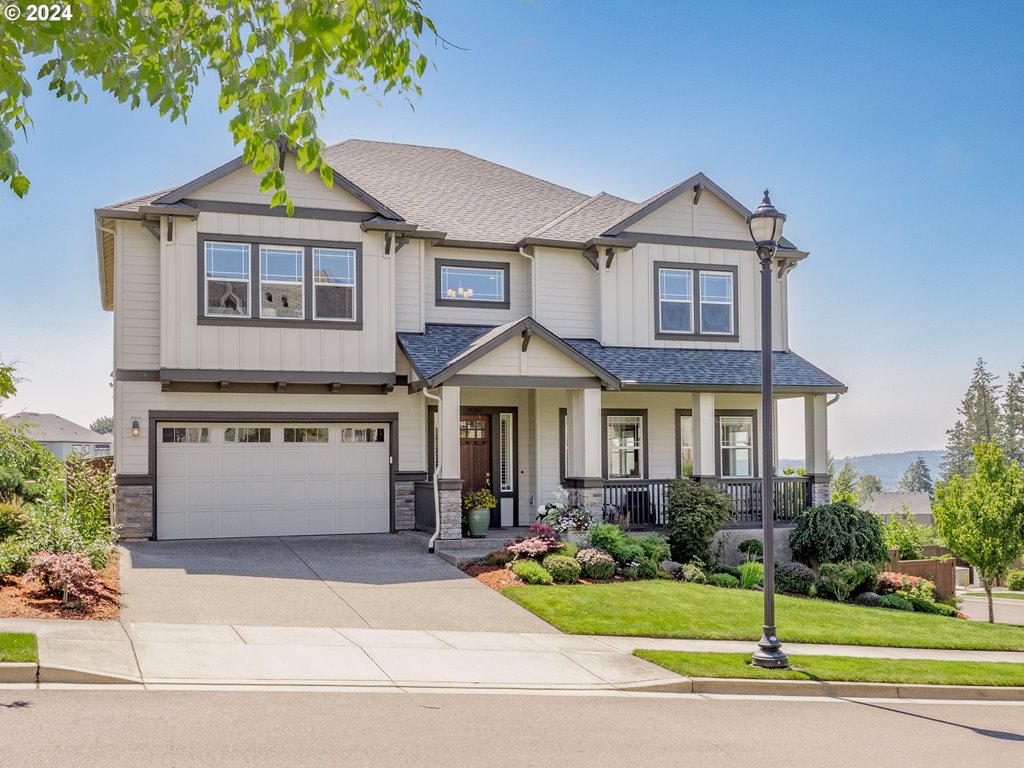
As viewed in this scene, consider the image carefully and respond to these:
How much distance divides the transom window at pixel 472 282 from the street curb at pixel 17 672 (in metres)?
13.0

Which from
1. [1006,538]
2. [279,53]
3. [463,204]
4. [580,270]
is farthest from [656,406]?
[279,53]

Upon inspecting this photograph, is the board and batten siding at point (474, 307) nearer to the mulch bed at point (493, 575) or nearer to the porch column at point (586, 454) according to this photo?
the porch column at point (586, 454)

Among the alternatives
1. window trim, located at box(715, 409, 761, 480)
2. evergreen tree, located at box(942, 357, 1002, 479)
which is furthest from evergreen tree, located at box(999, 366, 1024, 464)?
window trim, located at box(715, 409, 761, 480)

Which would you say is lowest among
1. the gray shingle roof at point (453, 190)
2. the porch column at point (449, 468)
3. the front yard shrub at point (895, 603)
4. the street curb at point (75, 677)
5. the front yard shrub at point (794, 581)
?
the front yard shrub at point (895, 603)

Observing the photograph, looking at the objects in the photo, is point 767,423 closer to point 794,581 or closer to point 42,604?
point 794,581

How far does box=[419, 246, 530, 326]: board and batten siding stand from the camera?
66.1ft

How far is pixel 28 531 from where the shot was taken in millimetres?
14070

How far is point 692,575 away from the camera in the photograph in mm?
17016

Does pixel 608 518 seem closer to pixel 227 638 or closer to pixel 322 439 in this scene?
pixel 322 439

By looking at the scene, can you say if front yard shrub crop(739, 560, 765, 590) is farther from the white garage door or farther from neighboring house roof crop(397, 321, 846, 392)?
the white garage door

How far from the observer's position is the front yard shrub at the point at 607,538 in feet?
55.4

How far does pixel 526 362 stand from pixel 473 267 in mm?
3546

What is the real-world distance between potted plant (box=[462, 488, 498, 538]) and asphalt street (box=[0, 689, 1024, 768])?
30.2ft

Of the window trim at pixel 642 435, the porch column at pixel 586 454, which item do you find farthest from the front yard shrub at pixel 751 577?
the window trim at pixel 642 435
